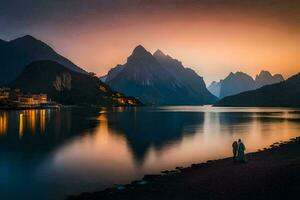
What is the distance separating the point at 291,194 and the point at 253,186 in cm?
370

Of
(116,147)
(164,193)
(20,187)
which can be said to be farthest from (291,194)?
(116,147)

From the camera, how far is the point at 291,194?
23.7 meters

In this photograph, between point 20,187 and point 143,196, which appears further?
→ point 20,187

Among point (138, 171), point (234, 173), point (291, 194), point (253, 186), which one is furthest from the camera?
point (138, 171)

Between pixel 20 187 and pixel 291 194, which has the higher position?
pixel 291 194

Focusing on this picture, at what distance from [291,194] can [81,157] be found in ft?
129

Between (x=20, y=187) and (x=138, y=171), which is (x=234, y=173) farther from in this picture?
(x=20, y=187)

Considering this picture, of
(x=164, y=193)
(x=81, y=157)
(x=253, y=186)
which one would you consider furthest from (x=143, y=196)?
(x=81, y=157)

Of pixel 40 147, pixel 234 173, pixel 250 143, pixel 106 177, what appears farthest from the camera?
pixel 250 143

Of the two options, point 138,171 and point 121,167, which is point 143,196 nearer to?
point 138,171

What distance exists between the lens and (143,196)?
27688 mm

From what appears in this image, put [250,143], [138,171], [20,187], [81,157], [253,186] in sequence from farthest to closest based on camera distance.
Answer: [250,143] → [81,157] → [138,171] → [20,187] → [253,186]

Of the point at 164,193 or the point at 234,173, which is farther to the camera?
the point at 234,173

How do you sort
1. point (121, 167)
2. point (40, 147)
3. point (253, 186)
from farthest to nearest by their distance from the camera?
point (40, 147) → point (121, 167) → point (253, 186)
